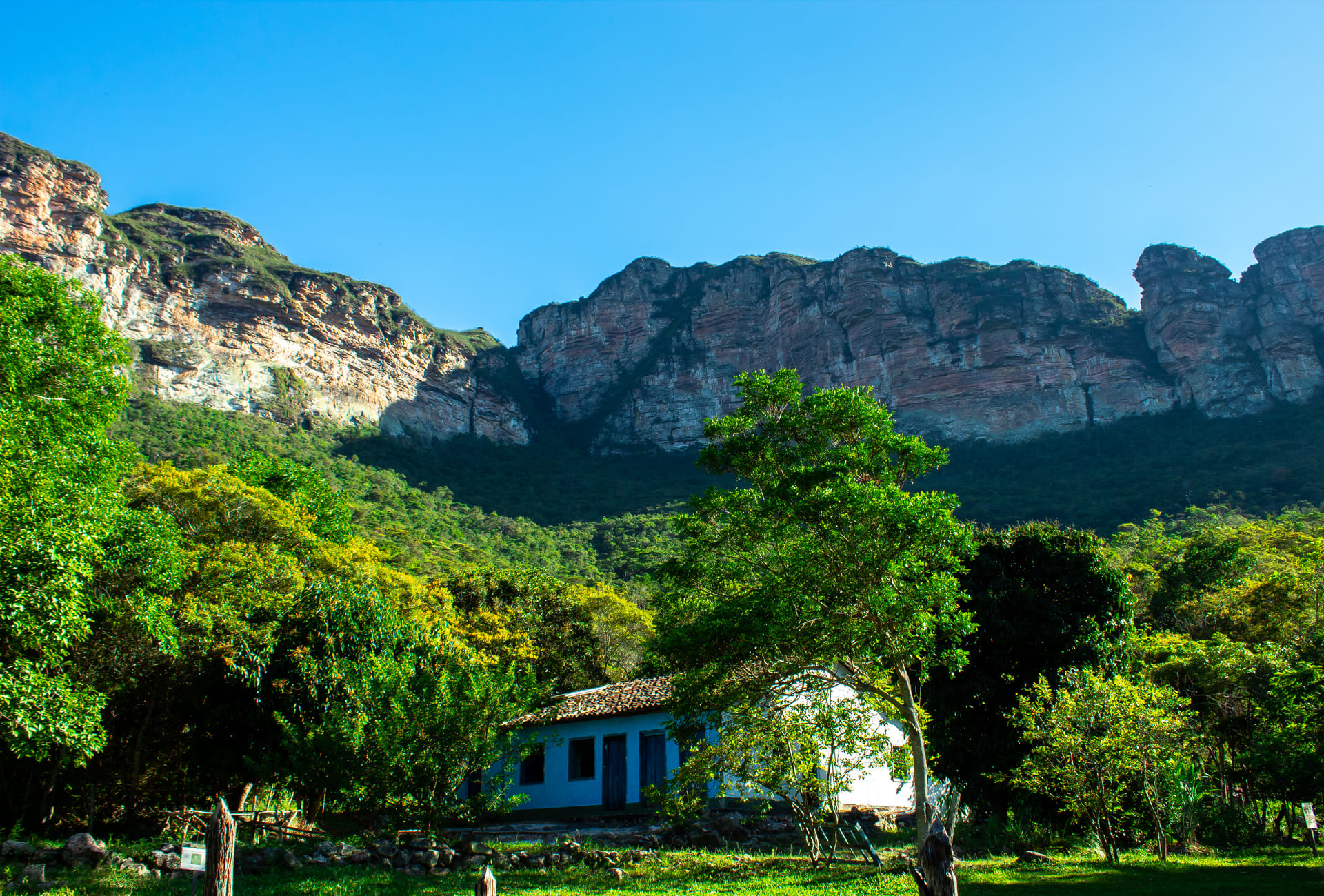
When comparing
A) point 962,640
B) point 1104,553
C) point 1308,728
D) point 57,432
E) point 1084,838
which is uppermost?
point 57,432

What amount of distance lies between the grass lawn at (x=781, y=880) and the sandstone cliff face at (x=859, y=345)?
2738 inches

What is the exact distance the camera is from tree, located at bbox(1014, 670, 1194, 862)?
10.8m

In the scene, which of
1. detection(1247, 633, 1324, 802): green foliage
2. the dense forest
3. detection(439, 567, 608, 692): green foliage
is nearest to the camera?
the dense forest

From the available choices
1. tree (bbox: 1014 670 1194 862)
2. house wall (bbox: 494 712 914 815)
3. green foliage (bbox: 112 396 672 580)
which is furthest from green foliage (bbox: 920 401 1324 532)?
tree (bbox: 1014 670 1194 862)

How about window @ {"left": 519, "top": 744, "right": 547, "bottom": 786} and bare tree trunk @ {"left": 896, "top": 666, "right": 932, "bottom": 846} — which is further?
window @ {"left": 519, "top": 744, "right": 547, "bottom": 786}

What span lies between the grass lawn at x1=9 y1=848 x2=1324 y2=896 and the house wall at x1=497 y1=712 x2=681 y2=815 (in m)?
4.88

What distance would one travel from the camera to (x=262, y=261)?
76938 mm

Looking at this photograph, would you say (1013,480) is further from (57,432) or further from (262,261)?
(262,261)

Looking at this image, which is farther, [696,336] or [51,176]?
[696,336]

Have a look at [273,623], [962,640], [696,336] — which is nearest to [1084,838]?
[962,640]

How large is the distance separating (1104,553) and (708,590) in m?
10.2

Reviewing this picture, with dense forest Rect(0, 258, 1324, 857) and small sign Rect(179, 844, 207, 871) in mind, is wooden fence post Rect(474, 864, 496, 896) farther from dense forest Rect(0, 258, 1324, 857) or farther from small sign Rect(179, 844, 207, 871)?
dense forest Rect(0, 258, 1324, 857)

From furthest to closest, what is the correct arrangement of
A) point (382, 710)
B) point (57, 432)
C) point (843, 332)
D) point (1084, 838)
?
point (843, 332) < point (1084, 838) < point (382, 710) < point (57, 432)

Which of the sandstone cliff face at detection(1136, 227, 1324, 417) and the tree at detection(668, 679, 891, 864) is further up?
the sandstone cliff face at detection(1136, 227, 1324, 417)
